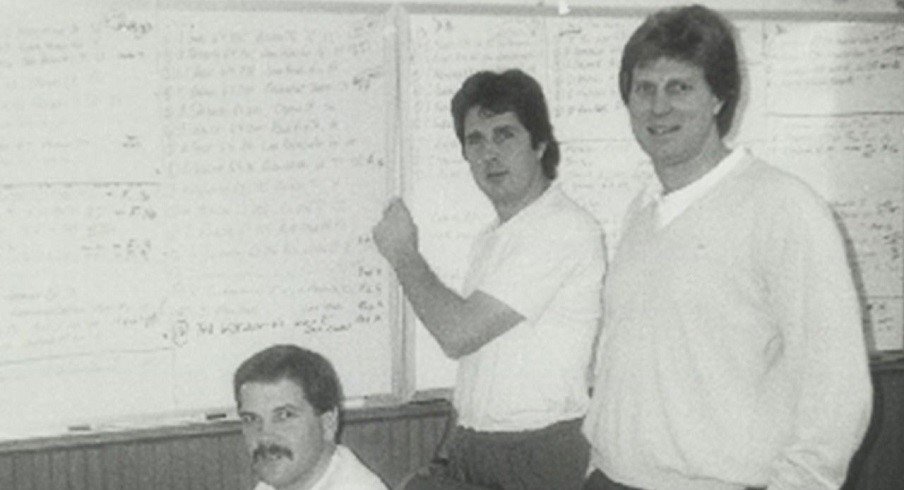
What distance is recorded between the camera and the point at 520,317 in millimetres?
2256

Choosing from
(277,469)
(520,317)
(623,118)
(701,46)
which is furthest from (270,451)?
(623,118)

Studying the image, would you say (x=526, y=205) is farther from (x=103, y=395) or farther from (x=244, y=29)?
(x=103, y=395)

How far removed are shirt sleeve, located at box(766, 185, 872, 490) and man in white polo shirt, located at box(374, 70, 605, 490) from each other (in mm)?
644

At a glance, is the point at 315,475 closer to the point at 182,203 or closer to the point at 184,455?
the point at 184,455

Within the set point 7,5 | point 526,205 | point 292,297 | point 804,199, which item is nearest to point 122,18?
point 7,5

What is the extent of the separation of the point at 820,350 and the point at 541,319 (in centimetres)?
73

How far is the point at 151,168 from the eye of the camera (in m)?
2.57

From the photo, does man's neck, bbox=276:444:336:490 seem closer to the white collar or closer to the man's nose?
the white collar

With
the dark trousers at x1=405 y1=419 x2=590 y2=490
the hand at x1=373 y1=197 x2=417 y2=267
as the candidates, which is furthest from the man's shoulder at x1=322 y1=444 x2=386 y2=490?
the hand at x1=373 y1=197 x2=417 y2=267

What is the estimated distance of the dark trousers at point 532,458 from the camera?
230 centimetres

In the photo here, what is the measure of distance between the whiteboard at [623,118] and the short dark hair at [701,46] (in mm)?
946

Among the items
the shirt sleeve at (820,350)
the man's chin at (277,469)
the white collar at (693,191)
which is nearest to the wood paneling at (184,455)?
the man's chin at (277,469)

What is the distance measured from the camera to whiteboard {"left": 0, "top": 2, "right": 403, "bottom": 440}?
2.49 m

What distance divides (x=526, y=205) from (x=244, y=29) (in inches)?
30.3
